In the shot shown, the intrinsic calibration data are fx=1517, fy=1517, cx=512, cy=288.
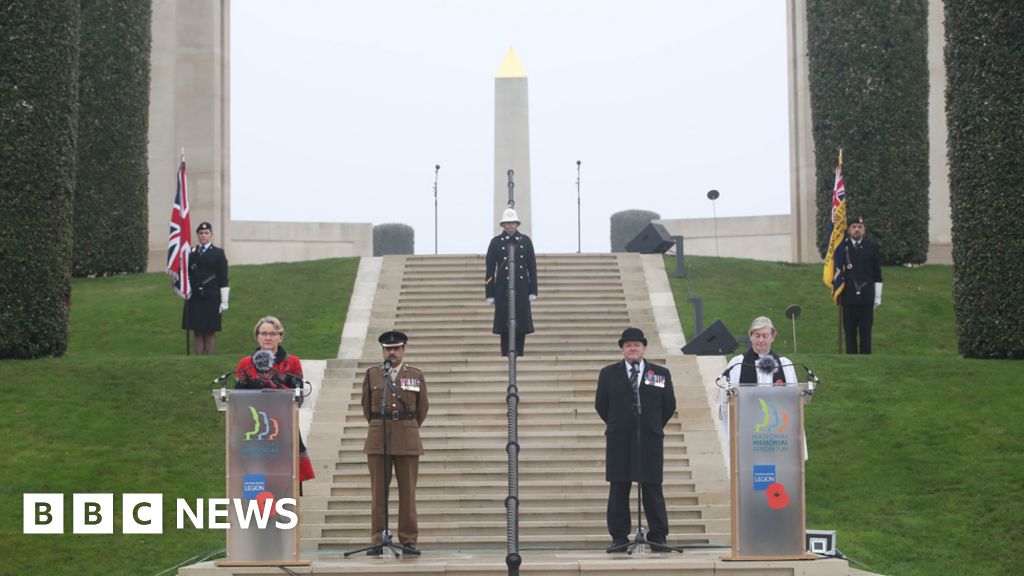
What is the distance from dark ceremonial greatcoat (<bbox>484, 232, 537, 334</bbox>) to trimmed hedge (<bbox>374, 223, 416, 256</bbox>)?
25.7 m

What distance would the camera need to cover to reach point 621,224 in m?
42.6

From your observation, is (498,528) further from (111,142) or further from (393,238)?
(393,238)

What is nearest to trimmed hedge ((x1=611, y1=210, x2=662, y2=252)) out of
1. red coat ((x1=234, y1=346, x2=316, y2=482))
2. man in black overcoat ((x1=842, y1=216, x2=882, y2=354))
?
man in black overcoat ((x1=842, y1=216, x2=882, y2=354))

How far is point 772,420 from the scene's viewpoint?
11125mm

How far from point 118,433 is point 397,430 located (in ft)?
15.0

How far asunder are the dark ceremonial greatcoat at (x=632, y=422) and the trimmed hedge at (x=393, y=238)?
105ft

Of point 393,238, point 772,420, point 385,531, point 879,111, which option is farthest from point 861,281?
point 393,238

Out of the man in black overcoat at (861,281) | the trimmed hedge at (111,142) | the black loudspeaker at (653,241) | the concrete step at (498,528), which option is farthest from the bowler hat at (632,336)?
the trimmed hedge at (111,142)

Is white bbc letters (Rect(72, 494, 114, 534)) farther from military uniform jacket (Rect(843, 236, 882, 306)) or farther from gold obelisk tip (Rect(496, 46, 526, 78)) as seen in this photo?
gold obelisk tip (Rect(496, 46, 526, 78))

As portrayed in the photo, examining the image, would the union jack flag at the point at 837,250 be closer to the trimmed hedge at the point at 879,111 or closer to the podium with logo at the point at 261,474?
the trimmed hedge at the point at 879,111

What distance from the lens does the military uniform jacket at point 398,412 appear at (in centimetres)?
1211

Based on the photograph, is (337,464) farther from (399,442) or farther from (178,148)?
(178,148)

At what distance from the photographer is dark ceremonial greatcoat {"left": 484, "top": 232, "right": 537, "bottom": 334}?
1805 centimetres

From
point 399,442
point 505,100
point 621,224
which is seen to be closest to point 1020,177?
point 399,442
